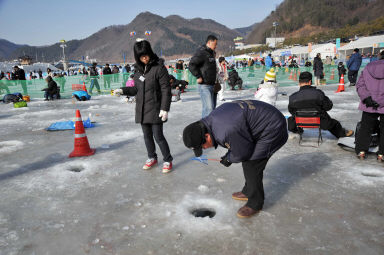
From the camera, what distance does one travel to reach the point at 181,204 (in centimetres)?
285

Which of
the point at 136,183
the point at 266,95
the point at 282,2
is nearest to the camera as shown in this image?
the point at 136,183

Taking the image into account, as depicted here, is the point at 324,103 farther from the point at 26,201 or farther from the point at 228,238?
the point at 26,201

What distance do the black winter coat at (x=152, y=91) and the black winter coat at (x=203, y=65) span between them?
165 centimetres

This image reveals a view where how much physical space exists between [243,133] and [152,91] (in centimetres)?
171

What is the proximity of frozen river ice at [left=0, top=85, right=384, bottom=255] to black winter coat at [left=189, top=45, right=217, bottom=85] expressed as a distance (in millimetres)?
1469

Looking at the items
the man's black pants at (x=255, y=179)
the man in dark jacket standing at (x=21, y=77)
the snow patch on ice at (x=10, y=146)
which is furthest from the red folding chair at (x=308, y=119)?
the man in dark jacket standing at (x=21, y=77)

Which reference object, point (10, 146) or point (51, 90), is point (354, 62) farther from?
point (51, 90)

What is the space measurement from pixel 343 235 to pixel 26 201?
3.34 metres

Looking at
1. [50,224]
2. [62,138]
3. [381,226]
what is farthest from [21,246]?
[62,138]

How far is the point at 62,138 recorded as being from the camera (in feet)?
18.9

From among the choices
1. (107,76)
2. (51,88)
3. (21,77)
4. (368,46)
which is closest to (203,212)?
(51,88)

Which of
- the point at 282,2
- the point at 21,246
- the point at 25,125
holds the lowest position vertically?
the point at 21,246

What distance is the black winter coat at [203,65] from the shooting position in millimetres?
5020

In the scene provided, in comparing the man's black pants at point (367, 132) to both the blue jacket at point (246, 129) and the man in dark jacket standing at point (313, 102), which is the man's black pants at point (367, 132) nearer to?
the man in dark jacket standing at point (313, 102)
